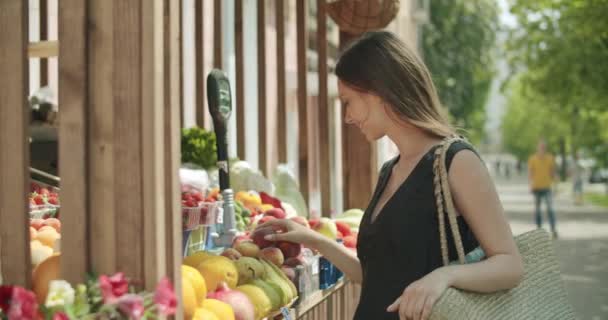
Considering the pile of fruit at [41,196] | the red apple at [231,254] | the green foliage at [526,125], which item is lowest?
the green foliage at [526,125]

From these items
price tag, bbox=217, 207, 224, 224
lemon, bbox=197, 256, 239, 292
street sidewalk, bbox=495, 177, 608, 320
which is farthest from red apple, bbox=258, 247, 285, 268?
street sidewalk, bbox=495, 177, 608, 320

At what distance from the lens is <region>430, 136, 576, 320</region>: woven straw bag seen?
81.0 inches

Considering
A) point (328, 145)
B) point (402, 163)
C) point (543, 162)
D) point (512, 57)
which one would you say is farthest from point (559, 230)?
point (402, 163)

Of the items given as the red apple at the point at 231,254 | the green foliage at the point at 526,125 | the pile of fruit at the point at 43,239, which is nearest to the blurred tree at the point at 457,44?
the green foliage at the point at 526,125

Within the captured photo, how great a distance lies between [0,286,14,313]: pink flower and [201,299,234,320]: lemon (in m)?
0.86

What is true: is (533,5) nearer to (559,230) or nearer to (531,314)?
(559,230)

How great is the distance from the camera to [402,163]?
2439 millimetres

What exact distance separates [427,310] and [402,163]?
21.9 inches

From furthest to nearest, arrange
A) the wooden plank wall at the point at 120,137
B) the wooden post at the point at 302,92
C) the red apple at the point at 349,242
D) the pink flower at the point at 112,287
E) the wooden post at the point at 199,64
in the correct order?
the wooden post at the point at 199,64 → the wooden post at the point at 302,92 → the red apple at the point at 349,242 → the wooden plank wall at the point at 120,137 → the pink flower at the point at 112,287

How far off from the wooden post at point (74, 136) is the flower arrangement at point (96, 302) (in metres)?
0.19

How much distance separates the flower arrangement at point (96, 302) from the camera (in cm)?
166

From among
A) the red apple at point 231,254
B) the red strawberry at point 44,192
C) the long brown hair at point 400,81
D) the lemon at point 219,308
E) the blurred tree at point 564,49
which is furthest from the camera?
the blurred tree at point 564,49

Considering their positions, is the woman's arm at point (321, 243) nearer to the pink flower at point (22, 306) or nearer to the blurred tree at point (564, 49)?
the pink flower at point (22, 306)

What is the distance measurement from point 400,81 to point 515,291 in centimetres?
66
